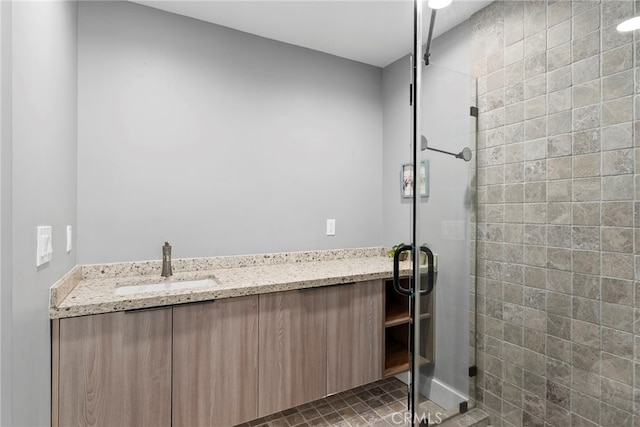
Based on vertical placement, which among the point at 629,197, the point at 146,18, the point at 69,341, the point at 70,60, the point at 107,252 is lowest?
the point at 69,341

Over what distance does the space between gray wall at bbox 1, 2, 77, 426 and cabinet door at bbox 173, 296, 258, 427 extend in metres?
0.51

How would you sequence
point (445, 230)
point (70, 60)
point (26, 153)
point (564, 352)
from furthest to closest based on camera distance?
point (70, 60)
point (445, 230)
point (564, 352)
point (26, 153)

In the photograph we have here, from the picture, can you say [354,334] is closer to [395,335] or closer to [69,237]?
[395,335]

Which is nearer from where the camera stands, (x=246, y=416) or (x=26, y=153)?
(x=26, y=153)

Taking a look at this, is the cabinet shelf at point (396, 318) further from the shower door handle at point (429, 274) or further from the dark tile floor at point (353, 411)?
the shower door handle at point (429, 274)

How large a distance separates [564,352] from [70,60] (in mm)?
2596

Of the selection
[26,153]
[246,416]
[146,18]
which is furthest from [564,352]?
[146,18]

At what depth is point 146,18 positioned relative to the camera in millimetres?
1949

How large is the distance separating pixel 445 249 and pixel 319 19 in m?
1.71

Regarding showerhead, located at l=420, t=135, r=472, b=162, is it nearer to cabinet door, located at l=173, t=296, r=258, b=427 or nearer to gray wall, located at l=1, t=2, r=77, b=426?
cabinet door, located at l=173, t=296, r=258, b=427

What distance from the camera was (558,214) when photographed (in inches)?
45.1

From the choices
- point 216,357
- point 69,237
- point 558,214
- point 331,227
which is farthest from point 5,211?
point 331,227

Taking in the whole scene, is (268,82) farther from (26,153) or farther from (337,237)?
(26,153)

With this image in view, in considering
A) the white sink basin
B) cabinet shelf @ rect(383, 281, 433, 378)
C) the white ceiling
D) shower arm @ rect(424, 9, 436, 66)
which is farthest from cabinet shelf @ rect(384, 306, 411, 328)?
the white ceiling
